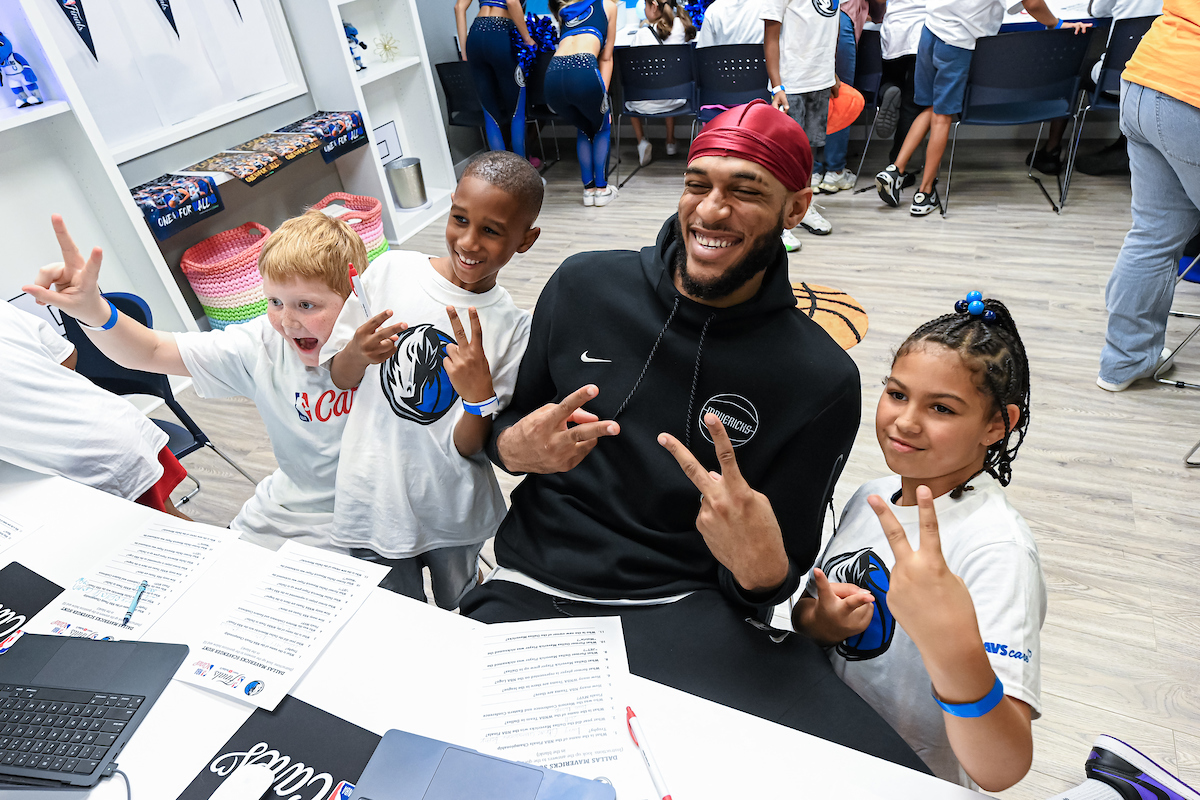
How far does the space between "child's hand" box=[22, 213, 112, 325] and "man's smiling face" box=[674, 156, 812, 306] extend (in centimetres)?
124

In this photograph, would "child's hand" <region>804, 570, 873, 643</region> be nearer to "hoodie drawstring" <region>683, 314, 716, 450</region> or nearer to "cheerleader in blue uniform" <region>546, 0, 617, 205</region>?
"hoodie drawstring" <region>683, 314, 716, 450</region>

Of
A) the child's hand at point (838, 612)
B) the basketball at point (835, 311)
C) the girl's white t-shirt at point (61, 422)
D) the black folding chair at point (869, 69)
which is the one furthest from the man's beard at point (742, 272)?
the black folding chair at point (869, 69)

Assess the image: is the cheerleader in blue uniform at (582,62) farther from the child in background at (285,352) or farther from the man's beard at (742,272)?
the man's beard at (742,272)

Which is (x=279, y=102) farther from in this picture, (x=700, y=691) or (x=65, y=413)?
(x=700, y=691)

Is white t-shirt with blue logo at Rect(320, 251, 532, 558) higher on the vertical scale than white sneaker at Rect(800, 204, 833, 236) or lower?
higher

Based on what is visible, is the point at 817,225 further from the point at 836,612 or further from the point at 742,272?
the point at 836,612

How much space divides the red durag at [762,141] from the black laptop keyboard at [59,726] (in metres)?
1.29

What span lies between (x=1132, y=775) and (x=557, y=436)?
889 mm

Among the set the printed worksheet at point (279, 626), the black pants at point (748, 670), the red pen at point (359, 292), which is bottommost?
the black pants at point (748, 670)

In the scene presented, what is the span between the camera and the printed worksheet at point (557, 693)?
91 cm

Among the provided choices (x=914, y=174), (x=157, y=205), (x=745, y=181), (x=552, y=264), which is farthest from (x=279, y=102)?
(x=914, y=174)

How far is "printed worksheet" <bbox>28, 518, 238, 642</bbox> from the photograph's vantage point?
3.73ft

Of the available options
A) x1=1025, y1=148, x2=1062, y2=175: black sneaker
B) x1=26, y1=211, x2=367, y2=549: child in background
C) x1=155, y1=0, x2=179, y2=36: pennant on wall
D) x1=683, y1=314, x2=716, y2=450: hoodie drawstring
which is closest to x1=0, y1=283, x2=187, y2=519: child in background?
x1=26, y1=211, x2=367, y2=549: child in background

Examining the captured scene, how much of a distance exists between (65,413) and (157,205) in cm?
187
